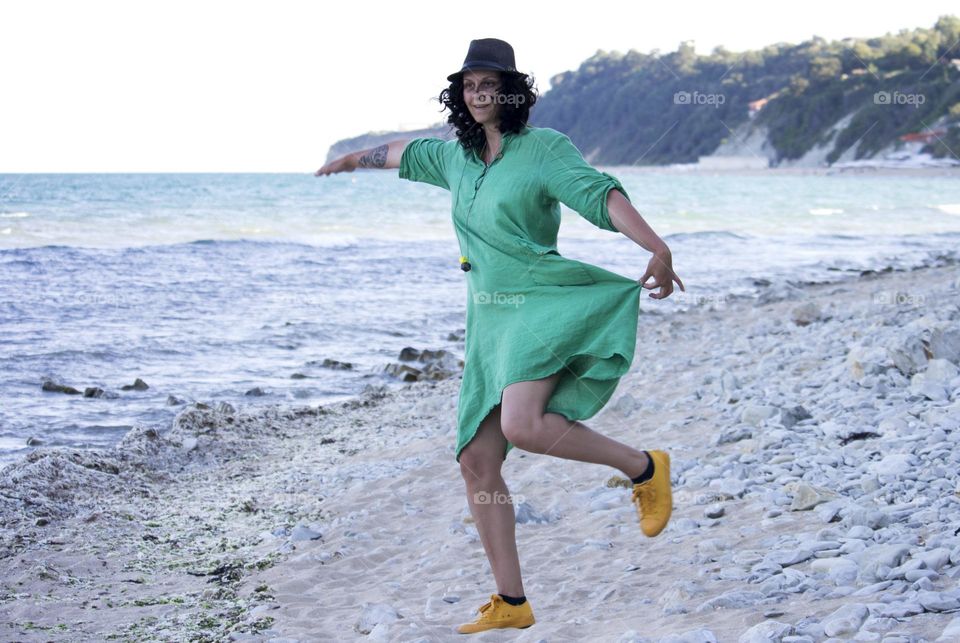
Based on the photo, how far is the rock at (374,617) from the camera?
3.84m

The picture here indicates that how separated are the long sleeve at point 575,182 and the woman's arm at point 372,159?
2.53ft

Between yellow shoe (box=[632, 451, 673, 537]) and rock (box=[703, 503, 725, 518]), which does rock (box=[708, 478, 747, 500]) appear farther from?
yellow shoe (box=[632, 451, 673, 537])

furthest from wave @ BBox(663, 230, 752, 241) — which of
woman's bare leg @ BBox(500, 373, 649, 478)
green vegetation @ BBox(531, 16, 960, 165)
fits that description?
green vegetation @ BBox(531, 16, 960, 165)

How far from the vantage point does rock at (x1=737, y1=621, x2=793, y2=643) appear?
2885 mm

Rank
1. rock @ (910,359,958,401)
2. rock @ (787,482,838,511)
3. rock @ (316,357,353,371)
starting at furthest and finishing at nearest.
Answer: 1. rock @ (316,357,353,371)
2. rock @ (910,359,958,401)
3. rock @ (787,482,838,511)

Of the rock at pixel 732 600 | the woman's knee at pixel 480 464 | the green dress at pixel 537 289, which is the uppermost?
the green dress at pixel 537 289

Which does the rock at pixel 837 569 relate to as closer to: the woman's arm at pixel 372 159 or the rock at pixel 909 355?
the woman's arm at pixel 372 159

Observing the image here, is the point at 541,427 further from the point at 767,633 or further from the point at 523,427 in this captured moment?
the point at 767,633

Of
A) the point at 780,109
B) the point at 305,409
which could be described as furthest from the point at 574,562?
the point at 780,109

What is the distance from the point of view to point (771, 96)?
94.9 meters

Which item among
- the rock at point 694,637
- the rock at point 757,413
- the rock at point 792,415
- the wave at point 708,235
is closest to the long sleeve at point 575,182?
the rock at point 694,637

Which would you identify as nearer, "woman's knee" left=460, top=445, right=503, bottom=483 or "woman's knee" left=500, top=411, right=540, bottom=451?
"woman's knee" left=500, top=411, right=540, bottom=451

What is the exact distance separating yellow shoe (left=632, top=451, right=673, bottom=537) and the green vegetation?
66.2m

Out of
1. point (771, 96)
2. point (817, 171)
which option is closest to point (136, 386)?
point (817, 171)
